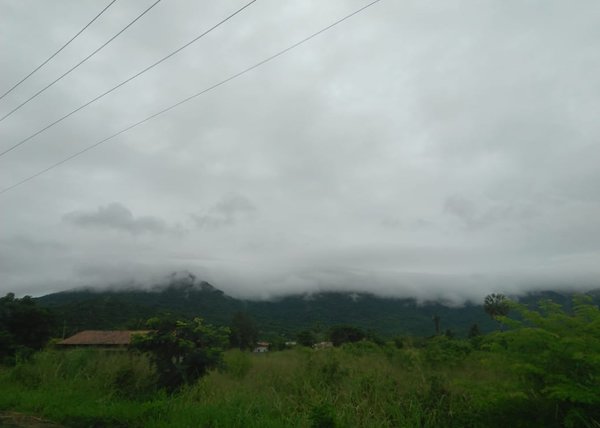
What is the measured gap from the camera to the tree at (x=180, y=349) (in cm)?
1020

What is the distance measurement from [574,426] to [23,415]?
32.3ft

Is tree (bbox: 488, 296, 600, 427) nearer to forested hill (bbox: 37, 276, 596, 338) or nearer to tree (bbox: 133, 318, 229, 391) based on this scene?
tree (bbox: 133, 318, 229, 391)

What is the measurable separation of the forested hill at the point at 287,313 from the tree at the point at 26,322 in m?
20.4

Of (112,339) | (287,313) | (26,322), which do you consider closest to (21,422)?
(112,339)

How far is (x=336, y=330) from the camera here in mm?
33062

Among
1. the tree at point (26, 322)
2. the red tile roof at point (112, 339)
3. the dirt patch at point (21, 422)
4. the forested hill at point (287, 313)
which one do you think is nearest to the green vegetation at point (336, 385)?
the dirt patch at point (21, 422)

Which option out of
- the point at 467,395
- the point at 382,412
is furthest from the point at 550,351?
the point at 382,412

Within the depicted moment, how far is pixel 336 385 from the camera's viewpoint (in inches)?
353

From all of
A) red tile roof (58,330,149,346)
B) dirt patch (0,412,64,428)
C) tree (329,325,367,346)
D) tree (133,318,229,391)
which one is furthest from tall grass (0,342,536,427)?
tree (329,325,367,346)

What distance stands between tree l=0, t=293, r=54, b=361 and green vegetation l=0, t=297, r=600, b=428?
18.2 ft

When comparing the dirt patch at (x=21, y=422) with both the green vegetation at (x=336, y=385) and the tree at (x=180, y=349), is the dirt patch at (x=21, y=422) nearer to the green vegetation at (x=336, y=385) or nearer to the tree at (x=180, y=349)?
the green vegetation at (x=336, y=385)

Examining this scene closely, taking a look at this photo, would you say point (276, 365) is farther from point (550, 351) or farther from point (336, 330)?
point (336, 330)

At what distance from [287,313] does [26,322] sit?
9651 centimetres

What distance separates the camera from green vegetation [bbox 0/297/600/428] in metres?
5.80
